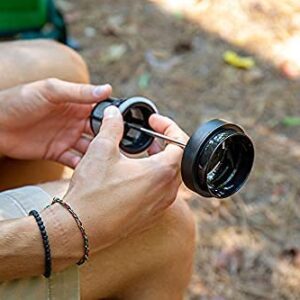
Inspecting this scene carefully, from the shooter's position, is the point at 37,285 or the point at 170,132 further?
the point at 170,132

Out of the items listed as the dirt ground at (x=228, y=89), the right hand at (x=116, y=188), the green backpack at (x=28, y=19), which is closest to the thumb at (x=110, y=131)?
the right hand at (x=116, y=188)

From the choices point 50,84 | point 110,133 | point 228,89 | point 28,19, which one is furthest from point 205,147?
point 228,89

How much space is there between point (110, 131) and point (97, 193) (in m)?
0.11

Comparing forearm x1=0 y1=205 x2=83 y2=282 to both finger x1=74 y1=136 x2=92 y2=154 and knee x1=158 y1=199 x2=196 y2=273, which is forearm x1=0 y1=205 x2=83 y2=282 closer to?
knee x1=158 y1=199 x2=196 y2=273

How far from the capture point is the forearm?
→ 1033 mm

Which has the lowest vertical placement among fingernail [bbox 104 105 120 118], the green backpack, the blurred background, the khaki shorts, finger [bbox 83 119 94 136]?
the blurred background

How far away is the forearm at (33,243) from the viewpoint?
3.39ft

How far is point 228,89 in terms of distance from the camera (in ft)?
7.93

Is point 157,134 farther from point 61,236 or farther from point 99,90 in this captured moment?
point 61,236

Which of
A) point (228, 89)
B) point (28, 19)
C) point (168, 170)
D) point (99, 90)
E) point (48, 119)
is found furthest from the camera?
point (228, 89)

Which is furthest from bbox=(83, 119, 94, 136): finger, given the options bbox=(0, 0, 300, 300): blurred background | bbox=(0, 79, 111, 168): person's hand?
bbox=(0, 0, 300, 300): blurred background

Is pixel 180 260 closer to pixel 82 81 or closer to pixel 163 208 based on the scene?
pixel 163 208

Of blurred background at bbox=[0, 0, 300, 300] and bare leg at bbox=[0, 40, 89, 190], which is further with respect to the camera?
A: blurred background at bbox=[0, 0, 300, 300]

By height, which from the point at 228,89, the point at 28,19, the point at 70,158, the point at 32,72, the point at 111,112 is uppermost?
the point at 111,112
